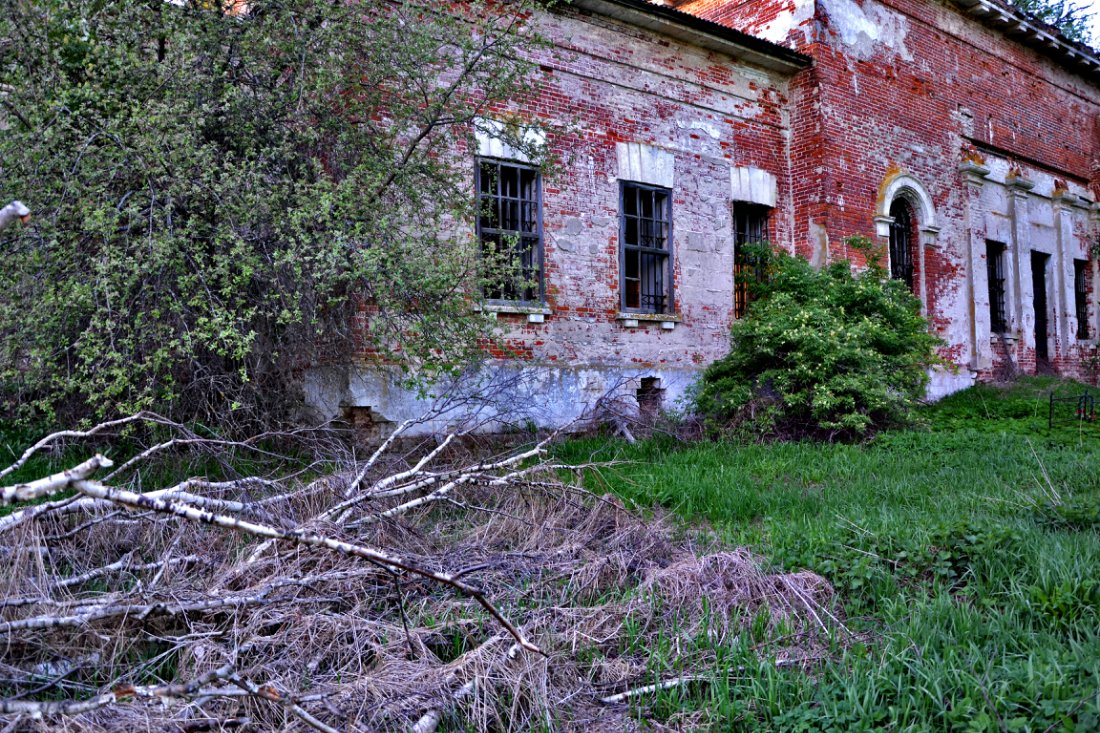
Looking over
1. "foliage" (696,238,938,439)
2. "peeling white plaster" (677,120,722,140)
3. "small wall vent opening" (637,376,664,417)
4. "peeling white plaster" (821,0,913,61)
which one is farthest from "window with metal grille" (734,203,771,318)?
"peeling white plaster" (821,0,913,61)

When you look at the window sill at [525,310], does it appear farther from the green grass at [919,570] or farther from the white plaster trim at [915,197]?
the white plaster trim at [915,197]

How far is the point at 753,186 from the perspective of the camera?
1399 centimetres

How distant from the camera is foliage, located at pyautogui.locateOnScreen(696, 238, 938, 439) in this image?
410 inches

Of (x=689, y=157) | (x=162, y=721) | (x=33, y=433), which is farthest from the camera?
(x=689, y=157)

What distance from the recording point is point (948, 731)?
3.22m

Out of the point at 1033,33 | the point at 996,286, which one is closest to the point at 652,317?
the point at 996,286

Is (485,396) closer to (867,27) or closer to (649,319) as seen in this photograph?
(649,319)

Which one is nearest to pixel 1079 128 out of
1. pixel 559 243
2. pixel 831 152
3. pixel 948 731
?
pixel 831 152

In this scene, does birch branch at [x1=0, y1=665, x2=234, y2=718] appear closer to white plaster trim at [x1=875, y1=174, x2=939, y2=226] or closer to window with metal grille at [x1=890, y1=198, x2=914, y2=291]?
white plaster trim at [x1=875, y1=174, x2=939, y2=226]

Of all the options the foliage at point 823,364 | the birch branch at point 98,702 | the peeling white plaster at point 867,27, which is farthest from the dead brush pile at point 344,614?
the peeling white plaster at point 867,27

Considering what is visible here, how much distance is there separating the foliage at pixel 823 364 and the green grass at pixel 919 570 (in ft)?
3.90

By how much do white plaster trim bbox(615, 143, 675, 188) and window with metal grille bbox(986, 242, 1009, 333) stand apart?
9124 millimetres

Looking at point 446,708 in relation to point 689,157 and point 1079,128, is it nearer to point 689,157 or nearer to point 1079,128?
point 689,157

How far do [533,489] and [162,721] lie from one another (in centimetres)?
298
